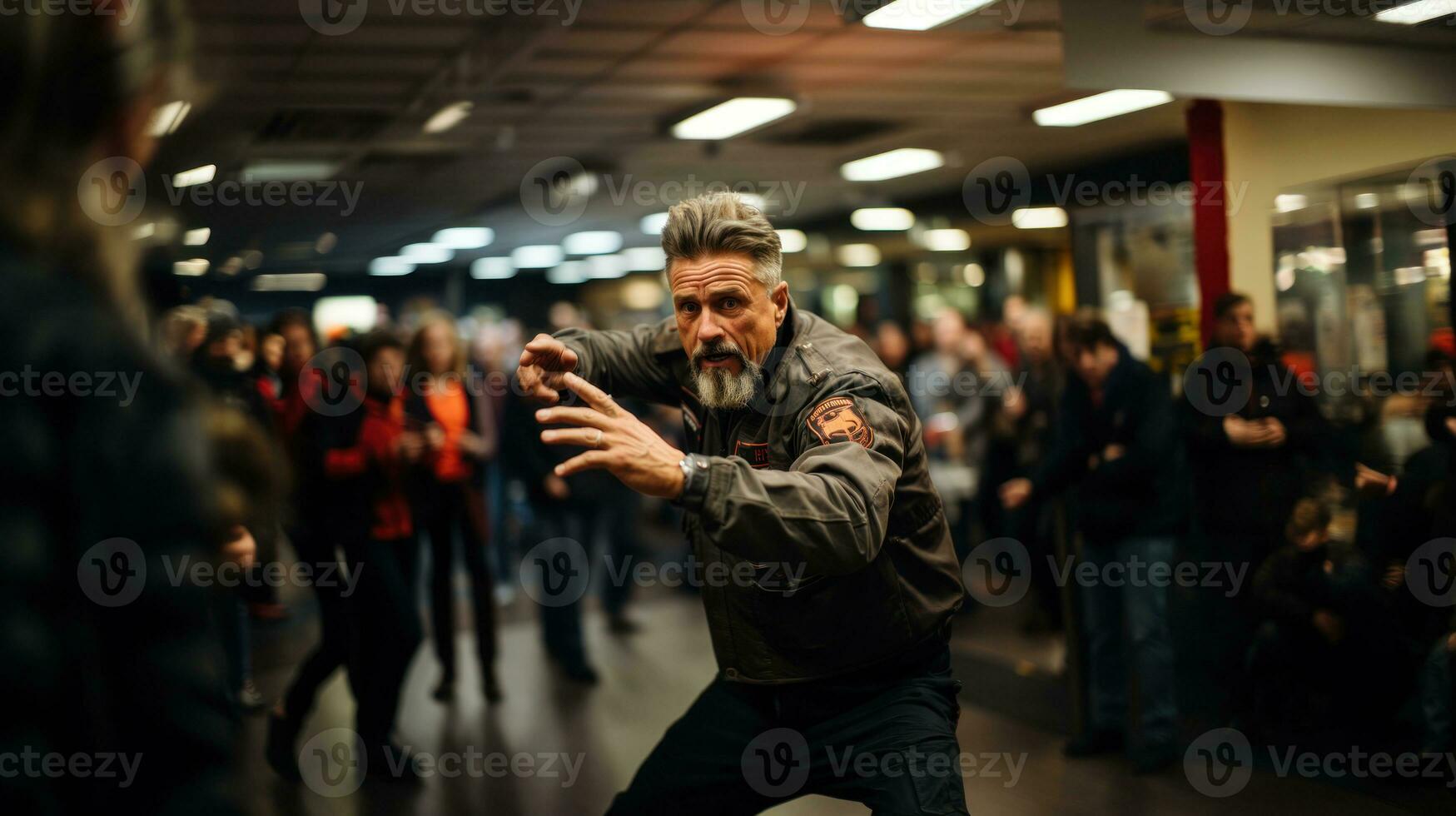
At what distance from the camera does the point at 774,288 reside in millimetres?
2123

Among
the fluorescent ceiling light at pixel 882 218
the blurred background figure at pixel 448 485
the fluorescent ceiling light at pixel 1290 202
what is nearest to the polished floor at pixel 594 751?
the blurred background figure at pixel 448 485

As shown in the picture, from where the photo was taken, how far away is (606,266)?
18234mm

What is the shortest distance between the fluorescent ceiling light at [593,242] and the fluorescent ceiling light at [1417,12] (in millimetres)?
10230

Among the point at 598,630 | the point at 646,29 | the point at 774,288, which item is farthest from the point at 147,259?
the point at 598,630

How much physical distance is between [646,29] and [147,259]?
4195 millimetres

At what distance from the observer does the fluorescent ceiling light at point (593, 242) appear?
13.3m

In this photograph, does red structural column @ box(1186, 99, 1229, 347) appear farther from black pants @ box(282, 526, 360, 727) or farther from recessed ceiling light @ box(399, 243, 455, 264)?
recessed ceiling light @ box(399, 243, 455, 264)

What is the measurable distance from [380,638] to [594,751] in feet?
3.01

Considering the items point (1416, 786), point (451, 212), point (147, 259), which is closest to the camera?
point (147, 259)

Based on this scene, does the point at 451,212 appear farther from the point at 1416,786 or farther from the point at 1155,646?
the point at 1416,786

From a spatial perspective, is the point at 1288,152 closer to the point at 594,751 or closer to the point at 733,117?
the point at 594,751

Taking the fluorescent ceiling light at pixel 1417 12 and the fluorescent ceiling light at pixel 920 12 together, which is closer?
the fluorescent ceiling light at pixel 1417 12

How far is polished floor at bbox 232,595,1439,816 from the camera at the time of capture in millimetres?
3613

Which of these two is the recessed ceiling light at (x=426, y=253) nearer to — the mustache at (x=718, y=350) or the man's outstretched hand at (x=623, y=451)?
the mustache at (x=718, y=350)
